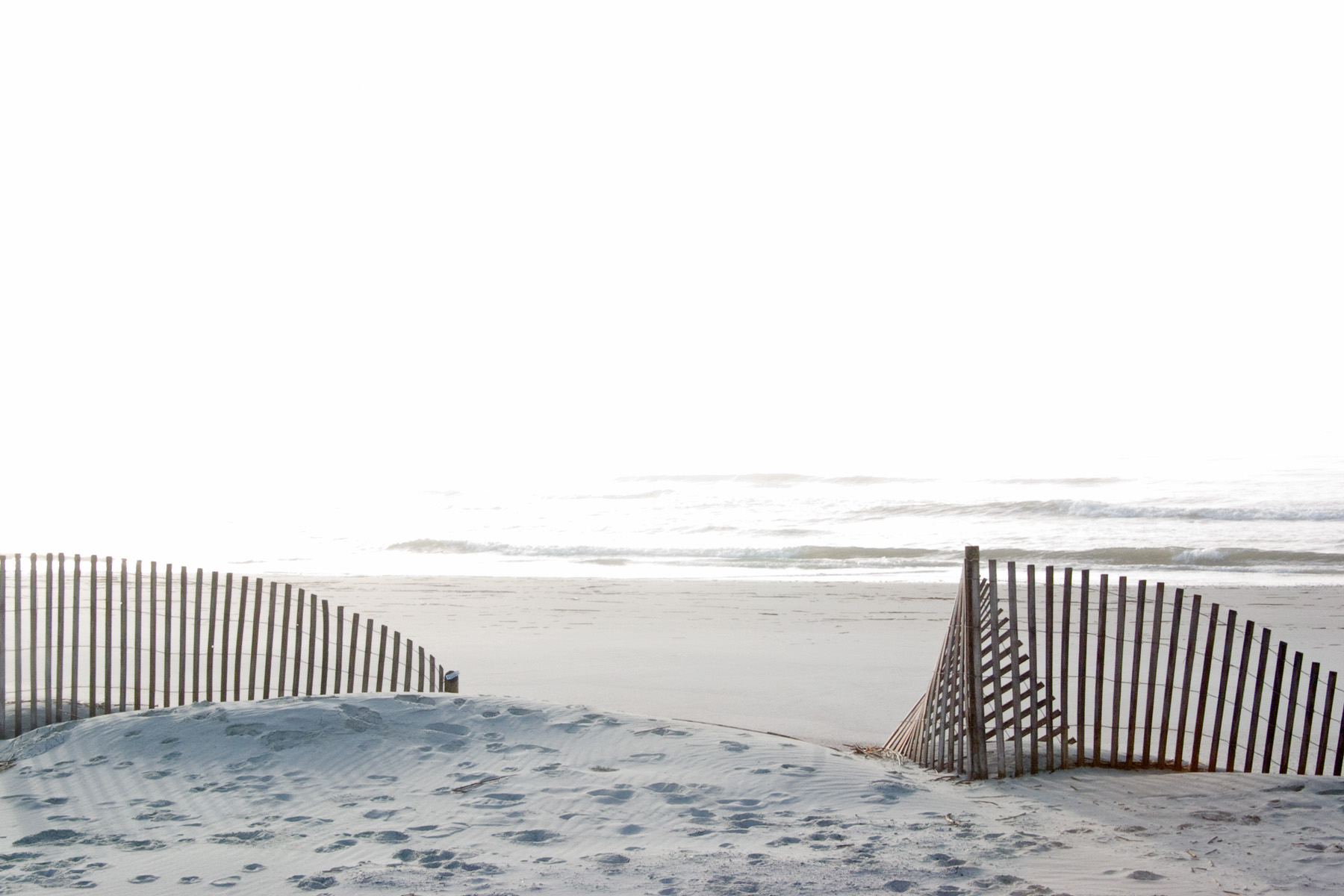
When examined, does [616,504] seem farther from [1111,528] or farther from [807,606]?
[807,606]

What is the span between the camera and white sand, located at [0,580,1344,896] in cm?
407

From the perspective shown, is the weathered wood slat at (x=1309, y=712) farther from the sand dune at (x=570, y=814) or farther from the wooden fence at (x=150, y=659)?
the wooden fence at (x=150, y=659)

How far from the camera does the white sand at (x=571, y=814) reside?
4070 mm

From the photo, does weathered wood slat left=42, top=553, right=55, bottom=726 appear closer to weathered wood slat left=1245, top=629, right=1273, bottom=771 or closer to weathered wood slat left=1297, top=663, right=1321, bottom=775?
weathered wood slat left=1245, top=629, right=1273, bottom=771

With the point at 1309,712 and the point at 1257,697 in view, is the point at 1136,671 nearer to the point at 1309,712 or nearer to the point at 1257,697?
the point at 1257,697

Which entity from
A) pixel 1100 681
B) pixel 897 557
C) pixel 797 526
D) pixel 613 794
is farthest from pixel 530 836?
pixel 797 526

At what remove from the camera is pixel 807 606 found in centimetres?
1441

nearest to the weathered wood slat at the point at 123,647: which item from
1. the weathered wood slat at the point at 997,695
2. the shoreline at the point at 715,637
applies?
the shoreline at the point at 715,637

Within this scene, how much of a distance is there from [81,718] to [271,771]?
194 cm

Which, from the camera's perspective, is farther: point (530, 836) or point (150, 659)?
point (150, 659)

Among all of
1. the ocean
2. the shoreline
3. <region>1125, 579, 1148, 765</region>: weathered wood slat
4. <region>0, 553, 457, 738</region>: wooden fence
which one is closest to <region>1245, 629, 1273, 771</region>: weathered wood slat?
<region>1125, 579, 1148, 765</region>: weathered wood slat

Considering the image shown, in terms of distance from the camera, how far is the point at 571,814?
4832mm

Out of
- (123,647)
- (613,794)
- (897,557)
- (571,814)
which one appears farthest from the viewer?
(897,557)

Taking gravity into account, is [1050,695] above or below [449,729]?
above
